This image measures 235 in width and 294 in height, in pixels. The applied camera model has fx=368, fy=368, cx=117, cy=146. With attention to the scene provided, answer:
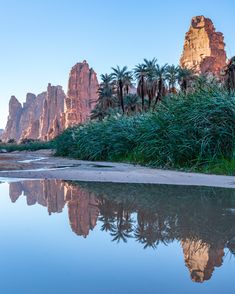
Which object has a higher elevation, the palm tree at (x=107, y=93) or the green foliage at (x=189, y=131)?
the palm tree at (x=107, y=93)

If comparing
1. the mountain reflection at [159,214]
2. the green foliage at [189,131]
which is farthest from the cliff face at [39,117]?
the mountain reflection at [159,214]

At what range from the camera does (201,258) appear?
2.92 metres

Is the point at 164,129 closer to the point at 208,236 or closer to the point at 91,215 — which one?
the point at 91,215

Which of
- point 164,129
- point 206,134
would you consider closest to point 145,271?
point 206,134

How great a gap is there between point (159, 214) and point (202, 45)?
150 meters

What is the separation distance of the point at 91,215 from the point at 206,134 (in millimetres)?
8656

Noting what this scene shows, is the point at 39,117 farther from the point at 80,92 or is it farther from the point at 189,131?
the point at 189,131

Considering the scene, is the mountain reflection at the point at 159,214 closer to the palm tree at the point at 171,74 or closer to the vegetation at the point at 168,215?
the vegetation at the point at 168,215

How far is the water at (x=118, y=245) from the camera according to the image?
2426mm

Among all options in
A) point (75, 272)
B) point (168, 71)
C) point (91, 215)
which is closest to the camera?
point (75, 272)

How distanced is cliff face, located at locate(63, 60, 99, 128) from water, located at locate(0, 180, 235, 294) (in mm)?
136887

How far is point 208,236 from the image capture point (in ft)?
11.7

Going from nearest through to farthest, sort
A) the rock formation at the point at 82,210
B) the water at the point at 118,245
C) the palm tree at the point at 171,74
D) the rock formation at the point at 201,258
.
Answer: the water at the point at 118,245, the rock formation at the point at 201,258, the rock formation at the point at 82,210, the palm tree at the point at 171,74

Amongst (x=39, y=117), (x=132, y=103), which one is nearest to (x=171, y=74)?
(x=132, y=103)
